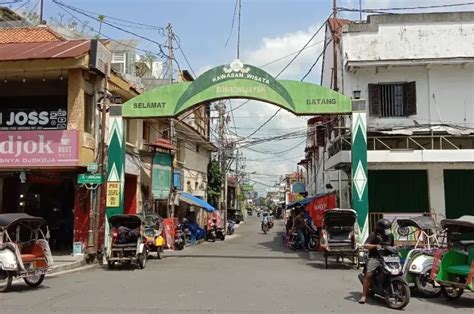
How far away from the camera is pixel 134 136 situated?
2420cm

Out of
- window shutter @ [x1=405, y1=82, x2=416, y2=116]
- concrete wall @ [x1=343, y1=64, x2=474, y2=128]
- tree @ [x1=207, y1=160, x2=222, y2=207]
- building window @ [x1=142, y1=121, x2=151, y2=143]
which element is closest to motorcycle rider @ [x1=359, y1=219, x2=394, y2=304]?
concrete wall @ [x1=343, y1=64, x2=474, y2=128]

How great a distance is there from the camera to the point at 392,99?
22875 millimetres

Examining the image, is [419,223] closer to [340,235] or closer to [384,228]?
[384,228]

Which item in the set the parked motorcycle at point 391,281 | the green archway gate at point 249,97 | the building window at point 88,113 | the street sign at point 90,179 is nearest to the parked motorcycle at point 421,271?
the parked motorcycle at point 391,281

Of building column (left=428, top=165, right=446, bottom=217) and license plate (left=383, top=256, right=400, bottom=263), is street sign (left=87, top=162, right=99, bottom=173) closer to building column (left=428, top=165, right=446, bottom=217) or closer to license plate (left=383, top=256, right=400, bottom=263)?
license plate (left=383, top=256, right=400, bottom=263)

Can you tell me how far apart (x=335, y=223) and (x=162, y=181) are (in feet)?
37.3

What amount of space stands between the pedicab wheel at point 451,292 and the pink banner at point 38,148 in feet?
42.0

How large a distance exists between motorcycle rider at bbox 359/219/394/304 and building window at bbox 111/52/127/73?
21861 millimetres

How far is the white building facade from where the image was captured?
70.4ft

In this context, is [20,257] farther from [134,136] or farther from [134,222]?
[134,136]

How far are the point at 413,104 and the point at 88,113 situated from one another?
44.6 ft

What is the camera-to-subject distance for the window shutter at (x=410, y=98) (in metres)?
22.5

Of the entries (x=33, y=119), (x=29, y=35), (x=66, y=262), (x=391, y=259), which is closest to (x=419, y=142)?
(x=391, y=259)

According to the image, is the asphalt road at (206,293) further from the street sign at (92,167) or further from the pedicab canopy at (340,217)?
the street sign at (92,167)
